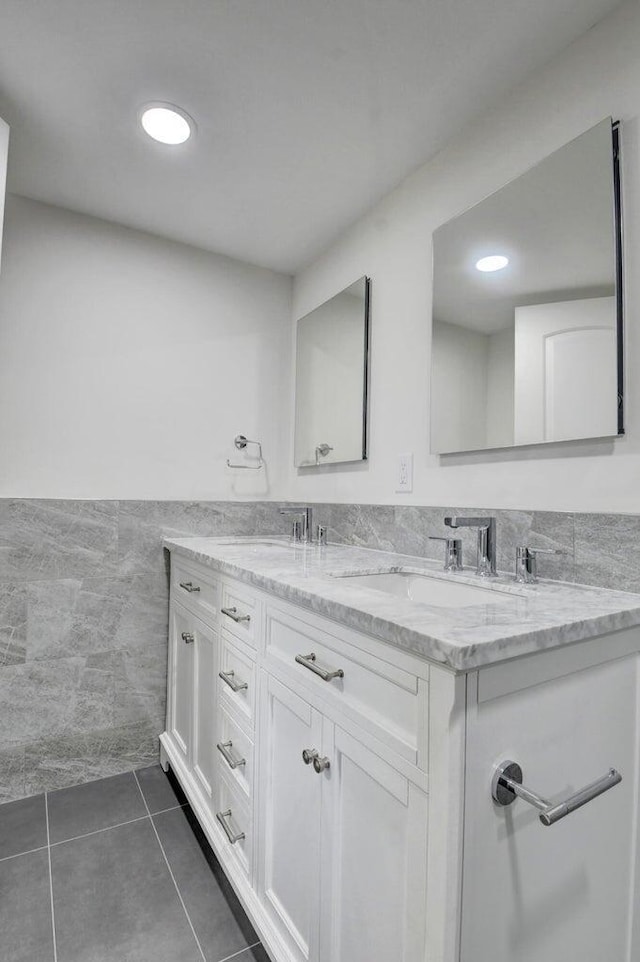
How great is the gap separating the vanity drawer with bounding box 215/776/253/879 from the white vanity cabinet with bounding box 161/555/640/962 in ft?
0.07

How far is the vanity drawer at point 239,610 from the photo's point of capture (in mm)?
1233

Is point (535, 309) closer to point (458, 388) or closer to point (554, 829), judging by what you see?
point (458, 388)

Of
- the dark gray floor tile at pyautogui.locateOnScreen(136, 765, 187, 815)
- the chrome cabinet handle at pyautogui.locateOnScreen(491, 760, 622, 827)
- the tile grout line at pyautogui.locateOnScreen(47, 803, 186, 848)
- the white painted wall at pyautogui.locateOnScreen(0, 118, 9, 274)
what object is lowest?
the tile grout line at pyautogui.locateOnScreen(47, 803, 186, 848)

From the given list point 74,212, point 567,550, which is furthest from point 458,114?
point 74,212

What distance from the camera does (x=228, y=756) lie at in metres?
1.31

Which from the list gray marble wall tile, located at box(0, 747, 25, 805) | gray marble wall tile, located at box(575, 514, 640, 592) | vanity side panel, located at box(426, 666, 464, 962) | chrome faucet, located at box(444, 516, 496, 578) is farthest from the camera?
gray marble wall tile, located at box(0, 747, 25, 805)

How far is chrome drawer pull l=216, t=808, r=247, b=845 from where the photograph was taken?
126 cm

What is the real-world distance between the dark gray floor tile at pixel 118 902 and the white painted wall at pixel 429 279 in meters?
1.35

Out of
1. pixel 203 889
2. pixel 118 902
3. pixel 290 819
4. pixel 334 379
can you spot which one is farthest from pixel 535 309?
pixel 118 902

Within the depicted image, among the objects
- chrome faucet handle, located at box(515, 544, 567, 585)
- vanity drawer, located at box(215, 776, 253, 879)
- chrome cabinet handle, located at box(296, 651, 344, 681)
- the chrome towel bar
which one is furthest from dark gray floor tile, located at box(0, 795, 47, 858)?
chrome faucet handle, located at box(515, 544, 567, 585)

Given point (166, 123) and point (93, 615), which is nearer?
point (166, 123)

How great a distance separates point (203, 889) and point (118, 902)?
0.23m

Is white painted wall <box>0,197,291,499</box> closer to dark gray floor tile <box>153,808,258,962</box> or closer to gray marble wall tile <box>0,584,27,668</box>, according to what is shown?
gray marble wall tile <box>0,584,27,668</box>

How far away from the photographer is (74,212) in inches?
75.7
